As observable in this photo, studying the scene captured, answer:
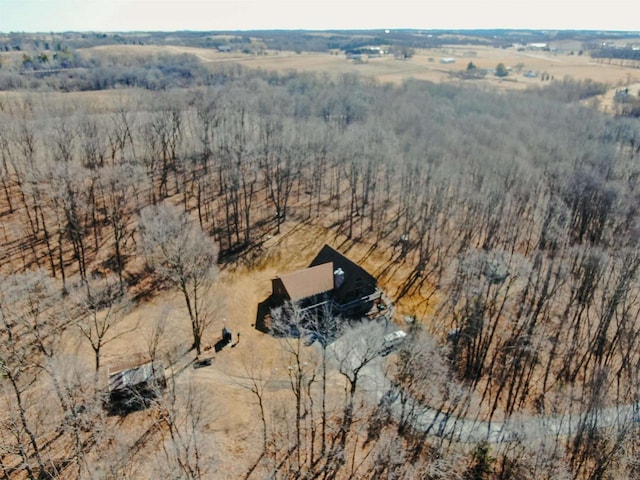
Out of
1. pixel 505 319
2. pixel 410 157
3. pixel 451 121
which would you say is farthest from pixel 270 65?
pixel 505 319

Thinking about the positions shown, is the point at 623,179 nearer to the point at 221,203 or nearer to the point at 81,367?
the point at 221,203

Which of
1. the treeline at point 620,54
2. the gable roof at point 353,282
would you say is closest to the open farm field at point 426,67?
the treeline at point 620,54

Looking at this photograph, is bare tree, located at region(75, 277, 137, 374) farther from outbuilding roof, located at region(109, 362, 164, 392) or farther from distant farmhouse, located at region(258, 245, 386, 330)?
distant farmhouse, located at region(258, 245, 386, 330)

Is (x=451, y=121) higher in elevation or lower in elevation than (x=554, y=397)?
higher

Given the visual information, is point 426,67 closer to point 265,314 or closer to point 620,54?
point 620,54

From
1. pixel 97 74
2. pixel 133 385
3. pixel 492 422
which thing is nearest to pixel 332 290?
pixel 492 422

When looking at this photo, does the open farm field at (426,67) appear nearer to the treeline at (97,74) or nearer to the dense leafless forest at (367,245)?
the treeline at (97,74)

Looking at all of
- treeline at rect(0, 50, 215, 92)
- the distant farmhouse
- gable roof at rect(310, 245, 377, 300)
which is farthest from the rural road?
treeline at rect(0, 50, 215, 92)

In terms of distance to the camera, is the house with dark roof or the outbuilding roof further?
the house with dark roof
